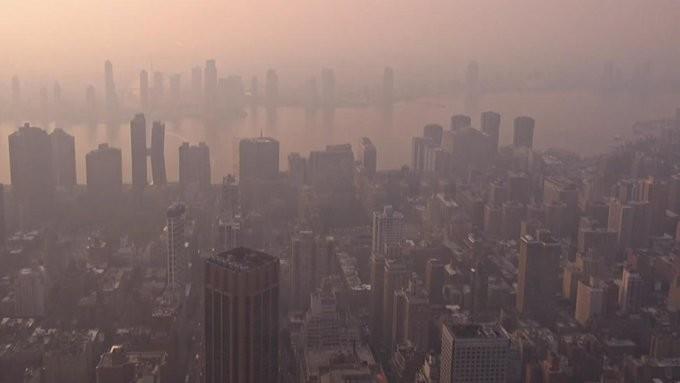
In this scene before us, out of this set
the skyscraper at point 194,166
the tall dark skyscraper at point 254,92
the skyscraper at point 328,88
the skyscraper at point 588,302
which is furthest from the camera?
the skyscraper at point 194,166

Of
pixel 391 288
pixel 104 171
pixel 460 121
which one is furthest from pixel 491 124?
pixel 104 171

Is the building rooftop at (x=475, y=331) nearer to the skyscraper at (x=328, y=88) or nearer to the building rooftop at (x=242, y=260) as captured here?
the building rooftop at (x=242, y=260)

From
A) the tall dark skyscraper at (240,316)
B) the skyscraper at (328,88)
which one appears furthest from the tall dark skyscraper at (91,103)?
the tall dark skyscraper at (240,316)

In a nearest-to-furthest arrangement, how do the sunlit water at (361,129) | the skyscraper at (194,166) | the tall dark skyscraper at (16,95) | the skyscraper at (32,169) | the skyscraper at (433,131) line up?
the tall dark skyscraper at (16,95), the skyscraper at (32,169), the sunlit water at (361,129), the skyscraper at (194,166), the skyscraper at (433,131)

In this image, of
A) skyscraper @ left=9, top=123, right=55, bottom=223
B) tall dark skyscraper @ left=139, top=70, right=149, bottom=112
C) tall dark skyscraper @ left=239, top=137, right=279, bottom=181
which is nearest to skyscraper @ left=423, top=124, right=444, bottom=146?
tall dark skyscraper @ left=239, top=137, right=279, bottom=181

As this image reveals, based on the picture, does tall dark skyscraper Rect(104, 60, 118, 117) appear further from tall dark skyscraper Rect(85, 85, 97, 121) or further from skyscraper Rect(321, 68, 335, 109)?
skyscraper Rect(321, 68, 335, 109)

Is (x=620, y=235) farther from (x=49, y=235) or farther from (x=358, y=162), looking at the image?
(x=49, y=235)
